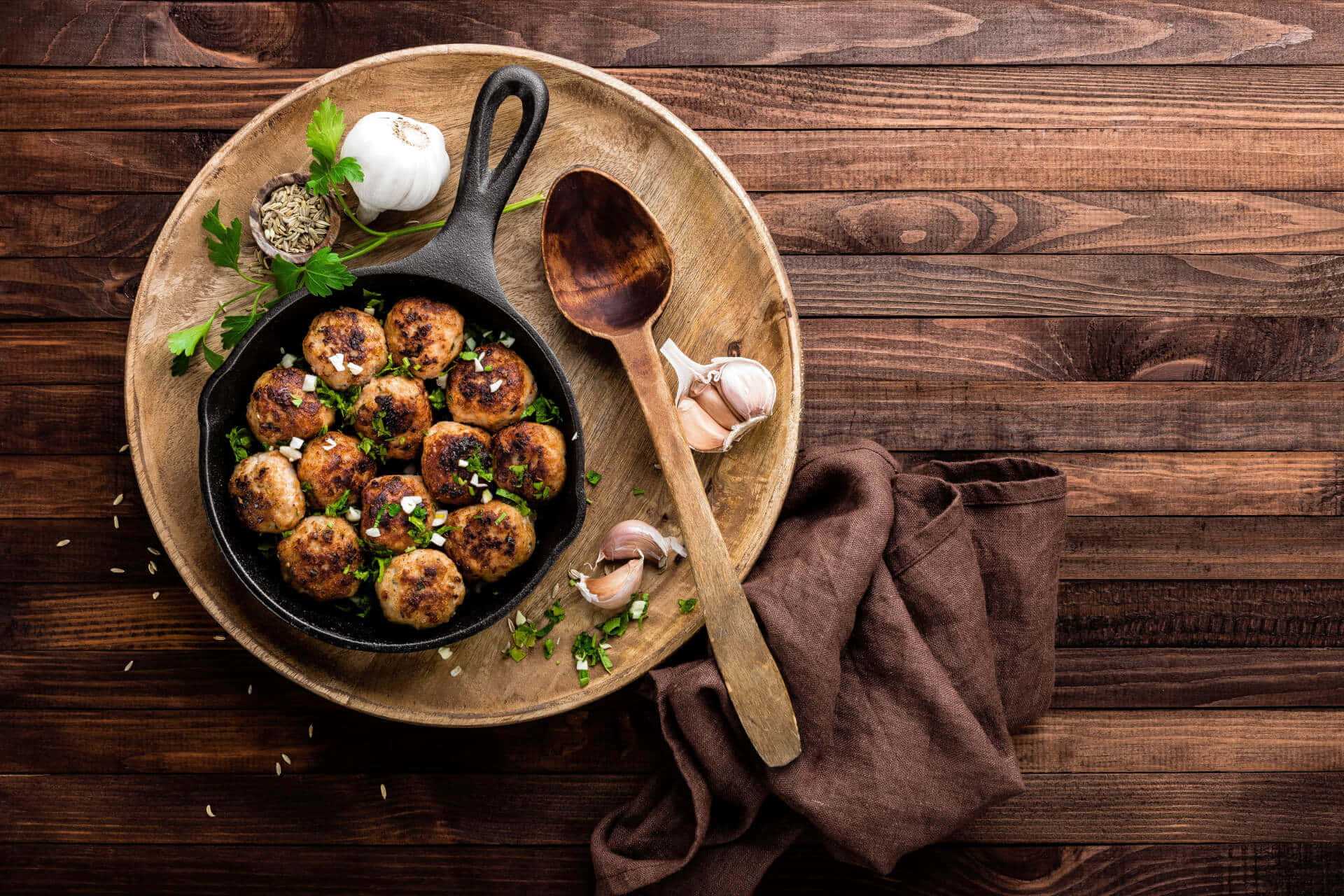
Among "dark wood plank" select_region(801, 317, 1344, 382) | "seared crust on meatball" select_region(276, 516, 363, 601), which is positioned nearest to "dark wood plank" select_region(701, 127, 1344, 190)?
"dark wood plank" select_region(801, 317, 1344, 382)

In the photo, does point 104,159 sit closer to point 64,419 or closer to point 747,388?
point 64,419

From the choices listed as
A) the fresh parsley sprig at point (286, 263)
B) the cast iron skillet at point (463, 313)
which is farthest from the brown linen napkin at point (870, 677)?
the fresh parsley sprig at point (286, 263)

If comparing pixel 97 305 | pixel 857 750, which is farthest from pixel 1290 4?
pixel 97 305

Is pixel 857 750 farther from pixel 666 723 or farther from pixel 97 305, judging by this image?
pixel 97 305

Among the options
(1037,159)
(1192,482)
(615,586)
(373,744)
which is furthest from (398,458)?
(1192,482)

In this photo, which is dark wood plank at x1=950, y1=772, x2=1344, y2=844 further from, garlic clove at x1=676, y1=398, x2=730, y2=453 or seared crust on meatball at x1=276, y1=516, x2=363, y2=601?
seared crust on meatball at x1=276, y1=516, x2=363, y2=601

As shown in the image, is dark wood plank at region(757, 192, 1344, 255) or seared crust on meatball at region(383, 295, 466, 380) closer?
seared crust on meatball at region(383, 295, 466, 380)
